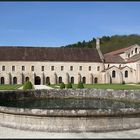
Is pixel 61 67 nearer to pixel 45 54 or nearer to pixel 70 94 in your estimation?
pixel 45 54

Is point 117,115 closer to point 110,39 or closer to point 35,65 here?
point 35,65

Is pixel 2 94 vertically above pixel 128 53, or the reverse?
pixel 128 53

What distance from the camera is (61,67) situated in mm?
52938

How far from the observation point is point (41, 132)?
377 inches

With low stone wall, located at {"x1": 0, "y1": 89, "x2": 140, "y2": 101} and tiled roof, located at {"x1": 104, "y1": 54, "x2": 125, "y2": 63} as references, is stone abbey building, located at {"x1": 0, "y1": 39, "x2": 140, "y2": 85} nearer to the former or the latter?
tiled roof, located at {"x1": 104, "y1": 54, "x2": 125, "y2": 63}

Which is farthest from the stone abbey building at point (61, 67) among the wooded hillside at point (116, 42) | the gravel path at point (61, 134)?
the wooded hillside at point (116, 42)

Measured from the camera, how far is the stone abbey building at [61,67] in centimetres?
5112

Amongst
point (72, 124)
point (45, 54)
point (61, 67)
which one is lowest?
point (72, 124)

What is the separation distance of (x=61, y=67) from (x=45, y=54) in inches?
145

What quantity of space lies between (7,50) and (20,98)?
3729 cm

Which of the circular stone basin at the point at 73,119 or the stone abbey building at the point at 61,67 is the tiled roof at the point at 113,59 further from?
the circular stone basin at the point at 73,119

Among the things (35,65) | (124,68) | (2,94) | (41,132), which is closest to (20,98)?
(2,94)

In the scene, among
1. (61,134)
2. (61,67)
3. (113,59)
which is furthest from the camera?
(113,59)

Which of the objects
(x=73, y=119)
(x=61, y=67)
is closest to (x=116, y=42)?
(x=61, y=67)
